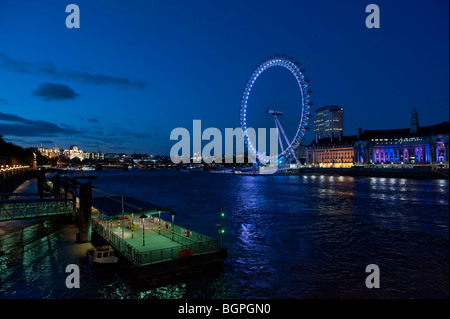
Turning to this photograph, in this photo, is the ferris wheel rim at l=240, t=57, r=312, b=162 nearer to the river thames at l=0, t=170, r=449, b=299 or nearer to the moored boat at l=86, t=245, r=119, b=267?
the river thames at l=0, t=170, r=449, b=299

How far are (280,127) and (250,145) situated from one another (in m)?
15.8

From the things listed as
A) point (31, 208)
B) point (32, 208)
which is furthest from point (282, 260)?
point (32, 208)

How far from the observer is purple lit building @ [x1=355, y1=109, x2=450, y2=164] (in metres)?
160

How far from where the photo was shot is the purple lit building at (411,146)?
6283 inches

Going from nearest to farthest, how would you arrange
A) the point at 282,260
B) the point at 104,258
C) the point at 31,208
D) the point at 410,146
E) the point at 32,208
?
the point at 104,258
the point at 282,260
the point at 31,208
the point at 32,208
the point at 410,146

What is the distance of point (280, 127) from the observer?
12456cm

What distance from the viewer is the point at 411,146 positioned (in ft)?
583

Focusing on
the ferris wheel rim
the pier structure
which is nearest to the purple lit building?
the ferris wheel rim

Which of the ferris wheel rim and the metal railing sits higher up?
the ferris wheel rim

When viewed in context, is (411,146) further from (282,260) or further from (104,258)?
(104,258)

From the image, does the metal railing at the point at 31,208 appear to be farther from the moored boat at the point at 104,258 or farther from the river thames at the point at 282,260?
the moored boat at the point at 104,258
